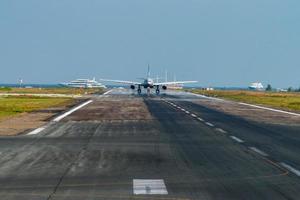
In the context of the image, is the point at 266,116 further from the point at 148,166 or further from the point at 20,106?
the point at 148,166

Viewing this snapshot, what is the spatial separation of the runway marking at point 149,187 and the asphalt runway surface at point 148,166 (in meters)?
0.02

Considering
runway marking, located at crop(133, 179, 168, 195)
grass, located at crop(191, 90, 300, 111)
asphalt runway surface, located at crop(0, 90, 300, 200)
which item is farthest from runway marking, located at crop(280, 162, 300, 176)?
grass, located at crop(191, 90, 300, 111)

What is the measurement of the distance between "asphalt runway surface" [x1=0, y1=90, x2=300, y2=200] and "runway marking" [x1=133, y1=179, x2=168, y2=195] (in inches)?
0.6

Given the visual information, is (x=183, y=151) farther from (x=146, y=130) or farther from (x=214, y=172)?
(x=146, y=130)

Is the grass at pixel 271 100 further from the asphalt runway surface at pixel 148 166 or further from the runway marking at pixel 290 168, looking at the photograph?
the runway marking at pixel 290 168

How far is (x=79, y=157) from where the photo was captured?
15.3 metres

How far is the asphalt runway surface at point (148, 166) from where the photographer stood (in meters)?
10.5

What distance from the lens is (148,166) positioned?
542 inches

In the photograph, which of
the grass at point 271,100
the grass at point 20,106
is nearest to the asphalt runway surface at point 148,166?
the grass at point 20,106

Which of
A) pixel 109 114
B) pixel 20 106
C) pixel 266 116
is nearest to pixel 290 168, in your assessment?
pixel 109 114

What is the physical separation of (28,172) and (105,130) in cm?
1214

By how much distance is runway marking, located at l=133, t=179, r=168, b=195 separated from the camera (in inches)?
410

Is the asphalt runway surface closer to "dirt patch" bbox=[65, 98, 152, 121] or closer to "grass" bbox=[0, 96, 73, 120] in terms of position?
"dirt patch" bbox=[65, 98, 152, 121]

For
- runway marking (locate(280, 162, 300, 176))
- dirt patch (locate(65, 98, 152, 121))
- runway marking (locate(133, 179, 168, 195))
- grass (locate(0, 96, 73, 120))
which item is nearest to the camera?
runway marking (locate(133, 179, 168, 195))
